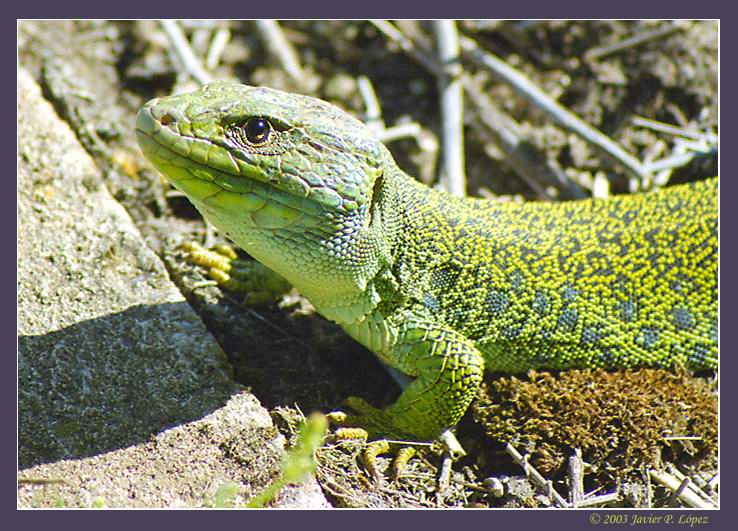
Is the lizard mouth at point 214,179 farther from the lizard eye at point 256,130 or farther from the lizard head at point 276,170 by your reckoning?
the lizard eye at point 256,130

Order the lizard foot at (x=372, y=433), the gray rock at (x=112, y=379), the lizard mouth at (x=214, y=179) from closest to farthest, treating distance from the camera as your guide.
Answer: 1. the lizard mouth at (x=214, y=179)
2. the gray rock at (x=112, y=379)
3. the lizard foot at (x=372, y=433)

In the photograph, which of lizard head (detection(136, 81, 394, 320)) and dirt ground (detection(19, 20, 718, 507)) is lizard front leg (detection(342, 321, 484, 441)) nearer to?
dirt ground (detection(19, 20, 718, 507))

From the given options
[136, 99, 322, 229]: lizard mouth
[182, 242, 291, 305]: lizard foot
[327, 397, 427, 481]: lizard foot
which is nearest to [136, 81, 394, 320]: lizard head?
[136, 99, 322, 229]: lizard mouth

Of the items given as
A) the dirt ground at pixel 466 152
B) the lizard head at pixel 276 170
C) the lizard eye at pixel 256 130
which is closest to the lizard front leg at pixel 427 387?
the dirt ground at pixel 466 152

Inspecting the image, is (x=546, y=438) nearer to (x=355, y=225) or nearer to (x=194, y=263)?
(x=355, y=225)

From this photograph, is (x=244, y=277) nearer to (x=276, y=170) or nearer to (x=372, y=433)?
(x=372, y=433)

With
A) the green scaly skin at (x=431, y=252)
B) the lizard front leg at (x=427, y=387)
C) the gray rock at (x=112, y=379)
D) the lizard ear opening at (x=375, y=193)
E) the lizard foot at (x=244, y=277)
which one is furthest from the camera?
the lizard foot at (x=244, y=277)
